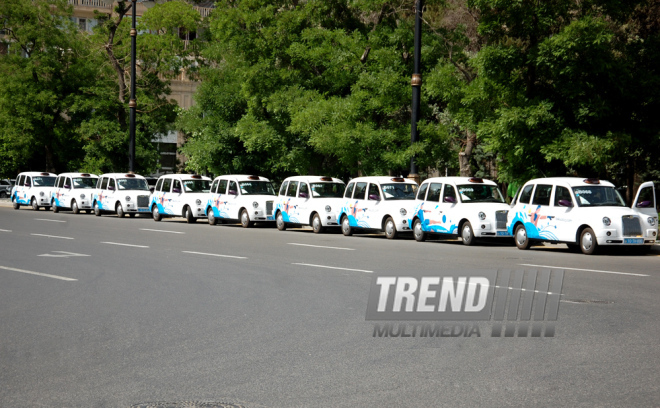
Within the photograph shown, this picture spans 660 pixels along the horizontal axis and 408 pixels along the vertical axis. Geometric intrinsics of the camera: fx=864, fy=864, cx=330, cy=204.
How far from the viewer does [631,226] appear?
1911 centimetres

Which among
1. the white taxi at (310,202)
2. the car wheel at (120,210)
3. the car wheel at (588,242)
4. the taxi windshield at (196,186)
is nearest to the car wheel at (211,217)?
the taxi windshield at (196,186)

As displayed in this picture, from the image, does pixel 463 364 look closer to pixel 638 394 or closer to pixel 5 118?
pixel 638 394

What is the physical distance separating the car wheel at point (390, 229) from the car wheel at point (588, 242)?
634 centimetres

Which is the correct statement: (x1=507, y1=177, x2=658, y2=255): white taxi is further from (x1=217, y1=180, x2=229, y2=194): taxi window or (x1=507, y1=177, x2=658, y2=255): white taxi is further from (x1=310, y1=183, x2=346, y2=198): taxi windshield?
(x1=217, y1=180, x2=229, y2=194): taxi window

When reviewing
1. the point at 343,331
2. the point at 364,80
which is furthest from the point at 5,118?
the point at 343,331

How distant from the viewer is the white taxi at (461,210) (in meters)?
22.2

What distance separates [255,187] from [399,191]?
23.7 ft

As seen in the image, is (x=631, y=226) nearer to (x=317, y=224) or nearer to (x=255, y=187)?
(x=317, y=224)

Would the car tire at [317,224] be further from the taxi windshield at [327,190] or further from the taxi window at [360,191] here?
the taxi window at [360,191]

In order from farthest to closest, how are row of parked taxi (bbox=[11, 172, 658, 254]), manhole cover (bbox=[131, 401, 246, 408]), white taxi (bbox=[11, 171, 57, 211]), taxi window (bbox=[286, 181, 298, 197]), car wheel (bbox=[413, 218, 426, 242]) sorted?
white taxi (bbox=[11, 171, 57, 211])
taxi window (bbox=[286, 181, 298, 197])
car wheel (bbox=[413, 218, 426, 242])
row of parked taxi (bbox=[11, 172, 658, 254])
manhole cover (bbox=[131, 401, 246, 408])

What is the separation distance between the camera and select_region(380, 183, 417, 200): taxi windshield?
998 inches

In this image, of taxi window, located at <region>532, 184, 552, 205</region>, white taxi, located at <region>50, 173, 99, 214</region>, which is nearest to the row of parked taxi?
taxi window, located at <region>532, 184, 552, 205</region>

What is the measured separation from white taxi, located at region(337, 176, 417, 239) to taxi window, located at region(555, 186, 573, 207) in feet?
16.9

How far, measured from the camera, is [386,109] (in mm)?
29328
